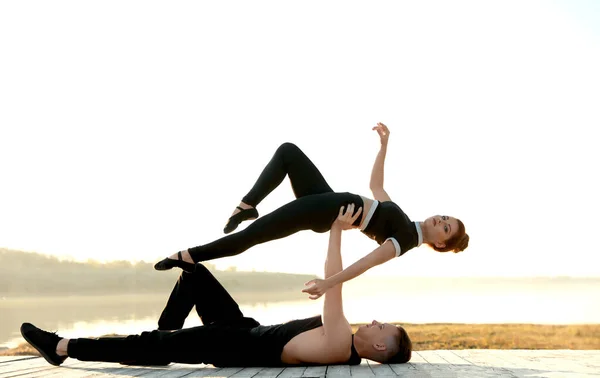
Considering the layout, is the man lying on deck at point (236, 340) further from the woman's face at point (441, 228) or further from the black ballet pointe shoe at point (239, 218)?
the woman's face at point (441, 228)

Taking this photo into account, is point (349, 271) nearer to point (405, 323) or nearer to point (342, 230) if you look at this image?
point (342, 230)

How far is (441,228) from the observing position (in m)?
4.57

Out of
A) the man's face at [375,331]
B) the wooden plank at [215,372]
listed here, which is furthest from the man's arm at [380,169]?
the wooden plank at [215,372]

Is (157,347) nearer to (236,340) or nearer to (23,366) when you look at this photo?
(236,340)

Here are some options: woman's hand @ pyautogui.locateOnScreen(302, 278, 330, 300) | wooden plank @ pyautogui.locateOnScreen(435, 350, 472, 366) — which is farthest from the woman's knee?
wooden plank @ pyautogui.locateOnScreen(435, 350, 472, 366)

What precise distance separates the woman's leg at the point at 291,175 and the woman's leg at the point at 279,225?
368 mm

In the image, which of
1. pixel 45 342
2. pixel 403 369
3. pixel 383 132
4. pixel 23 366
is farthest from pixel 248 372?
pixel 383 132

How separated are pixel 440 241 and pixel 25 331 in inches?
134

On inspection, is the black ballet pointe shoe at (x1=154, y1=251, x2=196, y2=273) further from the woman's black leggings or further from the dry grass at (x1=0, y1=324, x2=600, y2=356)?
the dry grass at (x1=0, y1=324, x2=600, y2=356)

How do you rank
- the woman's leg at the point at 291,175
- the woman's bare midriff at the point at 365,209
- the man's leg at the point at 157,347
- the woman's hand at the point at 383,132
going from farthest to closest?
1. the woman's hand at the point at 383,132
2. the woman's leg at the point at 291,175
3. the woman's bare midriff at the point at 365,209
4. the man's leg at the point at 157,347

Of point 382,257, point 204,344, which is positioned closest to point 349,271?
point 382,257

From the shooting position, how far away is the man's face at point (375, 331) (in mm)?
4105

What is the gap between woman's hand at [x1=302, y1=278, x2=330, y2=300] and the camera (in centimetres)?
369

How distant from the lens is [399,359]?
428 cm
